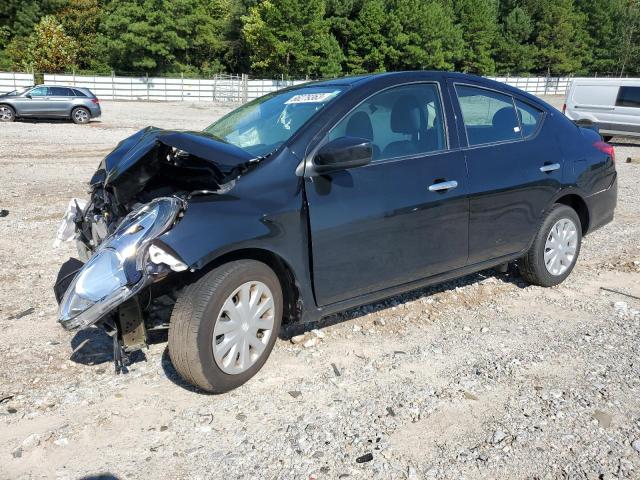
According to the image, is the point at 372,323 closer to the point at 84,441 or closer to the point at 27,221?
the point at 84,441

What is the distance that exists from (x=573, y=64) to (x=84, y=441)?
76.8 meters

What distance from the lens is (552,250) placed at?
4.85m

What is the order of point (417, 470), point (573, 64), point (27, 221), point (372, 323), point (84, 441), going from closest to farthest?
1. point (417, 470)
2. point (84, 441)
3. point (372, 323)
4. point (27, 221)
5. point (573, 64)

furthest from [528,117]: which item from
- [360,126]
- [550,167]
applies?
[360,126]

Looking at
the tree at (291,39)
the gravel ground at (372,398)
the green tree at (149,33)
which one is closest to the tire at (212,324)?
the gravel ground at (372,398)

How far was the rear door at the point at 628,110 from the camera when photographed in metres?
15.5

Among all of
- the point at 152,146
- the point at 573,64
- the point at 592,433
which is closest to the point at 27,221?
the point at 152,146

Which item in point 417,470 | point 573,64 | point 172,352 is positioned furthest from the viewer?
point 573,64

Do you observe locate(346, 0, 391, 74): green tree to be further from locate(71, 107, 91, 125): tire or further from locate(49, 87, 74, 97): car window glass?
locate(49, 87, 74, 97): car window glass

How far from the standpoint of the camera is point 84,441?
284 cm

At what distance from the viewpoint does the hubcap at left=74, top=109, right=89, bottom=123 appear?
2052 cm

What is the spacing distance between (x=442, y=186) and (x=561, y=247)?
166 centimetres

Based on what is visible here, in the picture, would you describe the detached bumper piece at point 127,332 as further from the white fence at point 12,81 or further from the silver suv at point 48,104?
the white fence at point 12,81

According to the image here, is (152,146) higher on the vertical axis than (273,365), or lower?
higher
